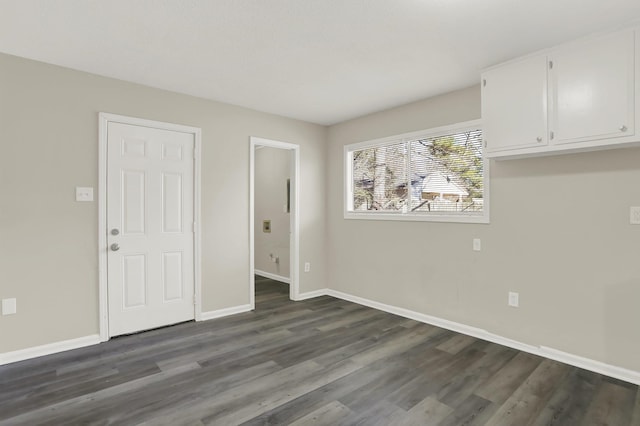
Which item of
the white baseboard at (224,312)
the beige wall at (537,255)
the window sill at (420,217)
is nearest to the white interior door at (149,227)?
the white baseboard at (224,312)

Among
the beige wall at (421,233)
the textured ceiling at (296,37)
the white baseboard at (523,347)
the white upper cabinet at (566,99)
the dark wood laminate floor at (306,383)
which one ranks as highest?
the textured ceiling at (296,37)

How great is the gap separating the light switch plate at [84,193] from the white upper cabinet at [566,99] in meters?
3.69

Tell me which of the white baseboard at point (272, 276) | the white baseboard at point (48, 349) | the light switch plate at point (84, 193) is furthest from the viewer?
the white baseboard at point (272, 276)

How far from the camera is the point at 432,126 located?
383 centimetres

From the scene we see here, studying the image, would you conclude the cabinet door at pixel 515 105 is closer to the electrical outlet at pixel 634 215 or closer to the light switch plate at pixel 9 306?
the electrical outlet at pixel 634 215

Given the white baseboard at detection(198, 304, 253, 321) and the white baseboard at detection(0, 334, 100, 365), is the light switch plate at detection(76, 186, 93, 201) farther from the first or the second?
the white baseboard at detection(198, 304, 253, 321)

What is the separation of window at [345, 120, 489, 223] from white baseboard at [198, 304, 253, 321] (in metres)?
1.88

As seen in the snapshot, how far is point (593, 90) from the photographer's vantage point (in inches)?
96.9

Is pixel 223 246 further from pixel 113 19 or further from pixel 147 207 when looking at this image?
pixel 113 19

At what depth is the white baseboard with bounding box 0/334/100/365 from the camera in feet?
9.20

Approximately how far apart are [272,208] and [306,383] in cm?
407

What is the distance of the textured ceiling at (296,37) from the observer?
2.16 meters

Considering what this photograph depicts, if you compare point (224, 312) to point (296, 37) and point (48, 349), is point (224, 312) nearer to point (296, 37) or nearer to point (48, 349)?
point (48, 349)

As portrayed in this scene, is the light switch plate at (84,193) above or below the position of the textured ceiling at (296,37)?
below
